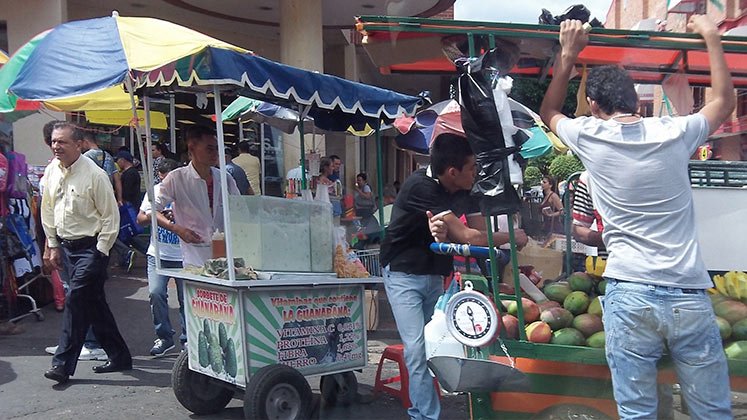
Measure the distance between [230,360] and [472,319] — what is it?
1849mm

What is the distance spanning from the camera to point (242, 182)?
6.93 metres

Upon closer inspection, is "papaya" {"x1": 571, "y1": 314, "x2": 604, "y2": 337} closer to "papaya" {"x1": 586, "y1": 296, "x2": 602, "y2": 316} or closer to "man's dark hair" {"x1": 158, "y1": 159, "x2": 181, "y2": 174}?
"papaya" {"x1": 586, "y1": 296, "x2": 602, "y2": 316}

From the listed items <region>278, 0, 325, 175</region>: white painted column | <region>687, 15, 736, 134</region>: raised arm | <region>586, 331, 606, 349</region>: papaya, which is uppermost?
<region>278, 0, 325, 175</region>: white painted column

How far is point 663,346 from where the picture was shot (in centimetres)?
272

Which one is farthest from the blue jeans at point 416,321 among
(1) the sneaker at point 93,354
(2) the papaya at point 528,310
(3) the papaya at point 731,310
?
Answer: (1) the sneaker at point 93,354

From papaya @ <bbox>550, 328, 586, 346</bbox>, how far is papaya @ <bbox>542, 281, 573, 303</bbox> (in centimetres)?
31

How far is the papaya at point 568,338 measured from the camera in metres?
3.25

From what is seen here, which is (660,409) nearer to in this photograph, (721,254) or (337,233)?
(721,254)

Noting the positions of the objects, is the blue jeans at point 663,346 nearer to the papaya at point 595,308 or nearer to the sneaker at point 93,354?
the papaya at point 595,308

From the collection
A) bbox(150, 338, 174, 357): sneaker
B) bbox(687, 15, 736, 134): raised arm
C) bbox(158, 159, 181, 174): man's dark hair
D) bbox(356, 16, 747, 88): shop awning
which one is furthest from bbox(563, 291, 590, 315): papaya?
bbox(158, 159, 181, 174): man's dark hair

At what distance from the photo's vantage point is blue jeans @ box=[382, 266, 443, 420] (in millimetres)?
3816

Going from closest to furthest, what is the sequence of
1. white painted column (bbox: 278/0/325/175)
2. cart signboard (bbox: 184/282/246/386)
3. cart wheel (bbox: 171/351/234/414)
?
1. cart signboard (bbox: 184/282/246/386)
2. cart wheel (bbox: 171/351/234/414)
3. white painted column (bbox: 278/0/325/175)

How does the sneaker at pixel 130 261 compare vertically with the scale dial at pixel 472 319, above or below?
below

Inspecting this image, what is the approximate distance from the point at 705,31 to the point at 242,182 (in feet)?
15.7
